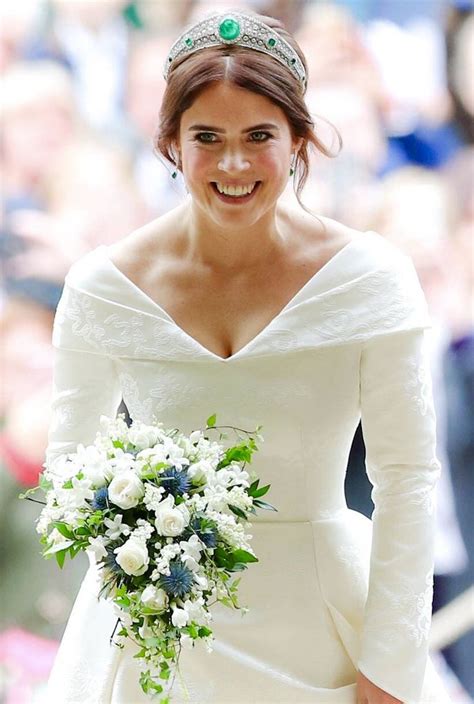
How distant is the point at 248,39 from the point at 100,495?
2.75 feet

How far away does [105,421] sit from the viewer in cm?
202

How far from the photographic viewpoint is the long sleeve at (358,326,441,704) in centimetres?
214

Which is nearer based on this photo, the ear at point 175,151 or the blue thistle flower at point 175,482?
the blue thistle flower at point 175,482

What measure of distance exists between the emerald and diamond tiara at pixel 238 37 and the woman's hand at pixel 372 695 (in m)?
1.08

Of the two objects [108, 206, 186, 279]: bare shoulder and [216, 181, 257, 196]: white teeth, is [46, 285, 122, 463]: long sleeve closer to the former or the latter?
[108, 206, 186, 279]: bare shoulder

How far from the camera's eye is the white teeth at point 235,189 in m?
2.12

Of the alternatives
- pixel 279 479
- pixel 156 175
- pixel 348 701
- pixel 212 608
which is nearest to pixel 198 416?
pixel 279 479

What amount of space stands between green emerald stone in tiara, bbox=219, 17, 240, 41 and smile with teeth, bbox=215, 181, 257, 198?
0.26 meters

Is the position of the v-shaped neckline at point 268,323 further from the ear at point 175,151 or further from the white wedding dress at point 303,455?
the ear at point 175,151

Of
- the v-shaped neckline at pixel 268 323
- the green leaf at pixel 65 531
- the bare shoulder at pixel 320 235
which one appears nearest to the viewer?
the green leaf at pixel 65 531

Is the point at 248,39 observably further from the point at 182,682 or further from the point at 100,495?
the point at 182,682

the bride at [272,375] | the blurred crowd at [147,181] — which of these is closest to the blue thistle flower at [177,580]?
the bride at [272,375]

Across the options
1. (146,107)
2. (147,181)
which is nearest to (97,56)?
(146,107)

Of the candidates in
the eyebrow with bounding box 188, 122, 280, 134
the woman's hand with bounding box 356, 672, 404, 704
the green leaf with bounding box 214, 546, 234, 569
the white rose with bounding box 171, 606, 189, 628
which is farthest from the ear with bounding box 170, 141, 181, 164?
the woman's hand with bounding box 356, 672, 404, 704
